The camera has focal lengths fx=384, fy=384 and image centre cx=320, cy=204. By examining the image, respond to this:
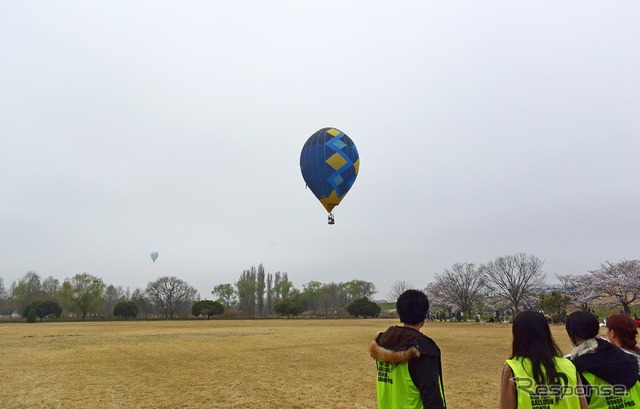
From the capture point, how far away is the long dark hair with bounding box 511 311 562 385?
260 centimetres

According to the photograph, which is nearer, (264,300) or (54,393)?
(54,393)

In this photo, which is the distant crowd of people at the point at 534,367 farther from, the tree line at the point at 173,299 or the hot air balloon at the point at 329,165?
the tree line at the point at 173,299

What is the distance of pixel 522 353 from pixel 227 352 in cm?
1750

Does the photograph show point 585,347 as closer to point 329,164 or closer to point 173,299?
point 329,164

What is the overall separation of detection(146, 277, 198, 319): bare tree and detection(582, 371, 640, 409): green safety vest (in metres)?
86.3

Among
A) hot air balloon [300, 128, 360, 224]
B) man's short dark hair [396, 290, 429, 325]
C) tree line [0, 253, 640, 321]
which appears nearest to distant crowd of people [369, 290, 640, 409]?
man's short dark hair [396, 290, 429, 325]

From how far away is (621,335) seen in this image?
3318 mm

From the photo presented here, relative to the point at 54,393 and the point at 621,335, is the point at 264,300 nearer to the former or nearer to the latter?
the point at 54,393

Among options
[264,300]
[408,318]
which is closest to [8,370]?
[408,318]

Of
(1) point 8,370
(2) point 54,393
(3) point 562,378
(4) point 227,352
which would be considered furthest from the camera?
(4) point 227,352

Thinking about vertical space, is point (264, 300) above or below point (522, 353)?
below

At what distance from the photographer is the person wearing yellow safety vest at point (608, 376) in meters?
2.95

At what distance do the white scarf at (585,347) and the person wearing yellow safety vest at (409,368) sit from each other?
3.89 feet

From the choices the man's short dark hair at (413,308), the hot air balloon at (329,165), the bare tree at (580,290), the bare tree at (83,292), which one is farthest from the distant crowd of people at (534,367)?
the bare tree at (83,292)
